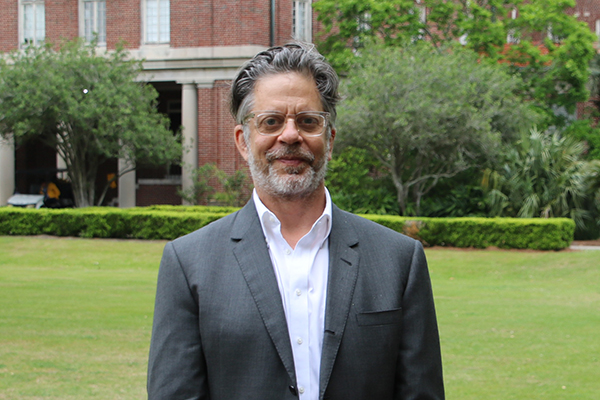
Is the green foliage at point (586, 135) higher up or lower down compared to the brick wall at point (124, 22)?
lower down

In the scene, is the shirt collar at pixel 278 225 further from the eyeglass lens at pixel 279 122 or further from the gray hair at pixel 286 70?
the gray hair at pixel 286 70

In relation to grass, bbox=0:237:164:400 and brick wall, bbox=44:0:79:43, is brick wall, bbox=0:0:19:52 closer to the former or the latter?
brick wall, bbox=44:0:79:43

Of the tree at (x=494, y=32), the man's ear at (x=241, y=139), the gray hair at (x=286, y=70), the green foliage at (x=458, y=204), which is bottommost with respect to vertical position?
the green foliage at (x=458, y=204)

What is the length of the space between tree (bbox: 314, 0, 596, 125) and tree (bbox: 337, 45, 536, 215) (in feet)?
10.1

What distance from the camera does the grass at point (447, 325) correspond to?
6.69 metres

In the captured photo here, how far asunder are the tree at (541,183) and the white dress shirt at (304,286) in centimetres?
1892

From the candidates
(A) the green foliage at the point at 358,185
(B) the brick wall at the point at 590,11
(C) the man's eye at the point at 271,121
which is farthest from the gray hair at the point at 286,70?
(B) the brick wall at the point at 590,11

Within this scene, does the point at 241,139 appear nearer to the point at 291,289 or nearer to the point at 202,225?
the point at 291,289

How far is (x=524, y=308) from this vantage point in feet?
35.9

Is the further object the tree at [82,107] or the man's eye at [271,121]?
the tree at [82,107]

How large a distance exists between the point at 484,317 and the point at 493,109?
450 inches

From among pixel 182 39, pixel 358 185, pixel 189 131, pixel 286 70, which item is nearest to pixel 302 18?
pixel 182 39

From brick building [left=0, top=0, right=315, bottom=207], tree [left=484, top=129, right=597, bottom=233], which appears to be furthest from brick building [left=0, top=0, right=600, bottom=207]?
tree [left=484, top=129, right=597, bottom=233]

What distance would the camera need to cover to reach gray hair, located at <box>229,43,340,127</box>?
250 centimetres
